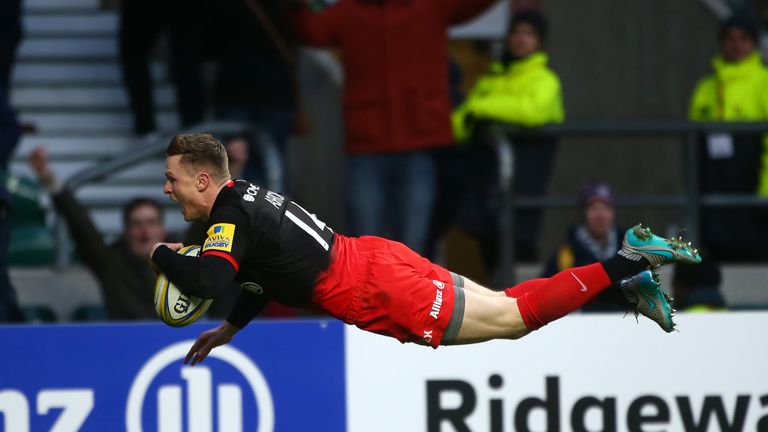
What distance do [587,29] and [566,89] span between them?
1.65 feet

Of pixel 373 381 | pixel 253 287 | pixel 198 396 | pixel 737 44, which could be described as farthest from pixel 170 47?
pixel 253 287

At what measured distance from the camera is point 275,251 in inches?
273

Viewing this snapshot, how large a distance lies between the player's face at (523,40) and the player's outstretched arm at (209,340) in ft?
→ 10.0

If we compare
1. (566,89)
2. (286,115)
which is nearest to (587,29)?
(566,89)

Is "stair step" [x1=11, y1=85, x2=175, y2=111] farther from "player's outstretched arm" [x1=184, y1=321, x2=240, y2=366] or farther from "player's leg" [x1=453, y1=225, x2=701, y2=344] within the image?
"player's leg" [x1=453, y1=225, x2=701, y2=344]

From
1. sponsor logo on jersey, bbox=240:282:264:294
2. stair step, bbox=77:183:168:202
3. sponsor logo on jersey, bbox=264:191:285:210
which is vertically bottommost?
sponsor logo on jersey, bbox=240:282:264:294

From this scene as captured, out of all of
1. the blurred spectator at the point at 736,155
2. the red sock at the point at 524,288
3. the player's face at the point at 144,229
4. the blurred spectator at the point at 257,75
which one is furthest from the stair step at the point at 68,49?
the red sock at the point at 524,288

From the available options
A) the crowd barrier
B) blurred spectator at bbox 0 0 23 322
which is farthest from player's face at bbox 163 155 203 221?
blurred spectator at bbox 0 0 23 322

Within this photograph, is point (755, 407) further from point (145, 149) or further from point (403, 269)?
point (145, 149)

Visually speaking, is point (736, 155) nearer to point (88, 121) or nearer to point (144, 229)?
point (144, 229)

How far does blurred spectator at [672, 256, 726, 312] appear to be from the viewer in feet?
29.0

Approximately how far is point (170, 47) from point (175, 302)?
4.05 meters

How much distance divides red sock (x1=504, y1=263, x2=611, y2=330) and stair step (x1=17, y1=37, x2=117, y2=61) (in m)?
5.09

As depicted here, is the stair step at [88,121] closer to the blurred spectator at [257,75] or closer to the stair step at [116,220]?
the stair step at [116,220]
